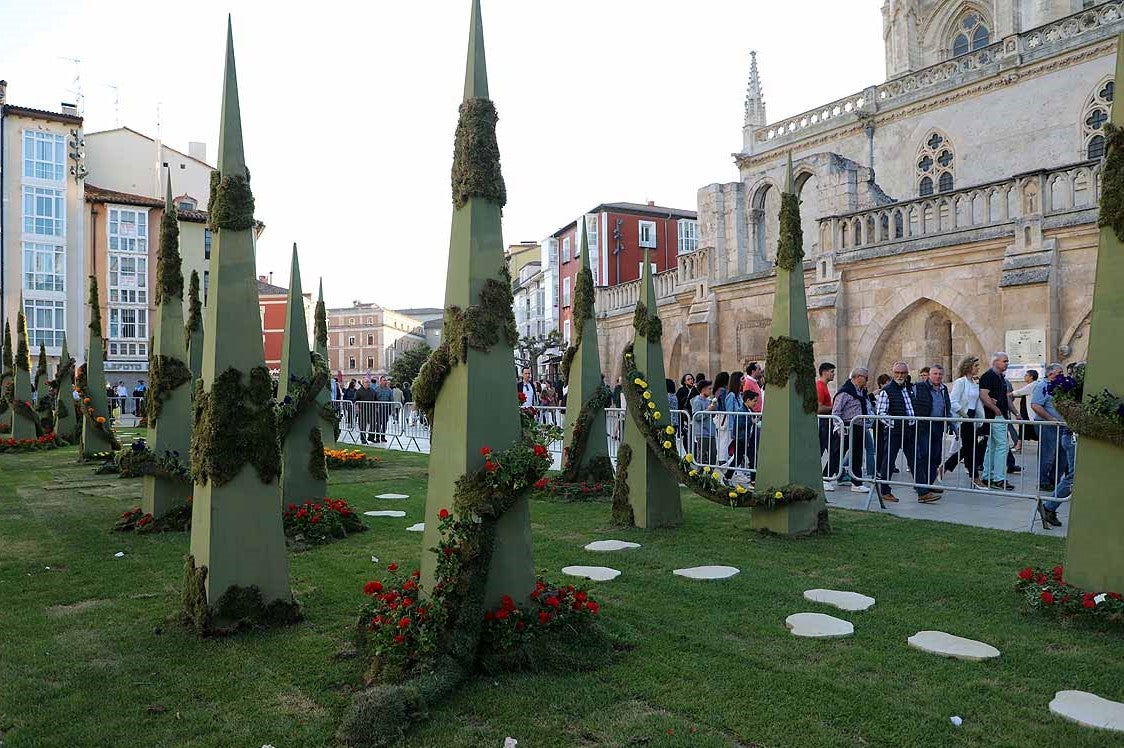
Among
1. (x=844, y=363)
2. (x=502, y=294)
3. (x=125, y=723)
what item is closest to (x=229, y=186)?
(x=502, y=294)

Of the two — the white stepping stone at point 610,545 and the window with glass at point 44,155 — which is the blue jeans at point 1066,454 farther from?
the window with glass at point 44,155

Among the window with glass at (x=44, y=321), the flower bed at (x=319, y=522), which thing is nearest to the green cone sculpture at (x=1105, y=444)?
the flower bed at (x=319, y=522)

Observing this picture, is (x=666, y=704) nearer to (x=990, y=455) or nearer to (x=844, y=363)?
(x=990, y=455)

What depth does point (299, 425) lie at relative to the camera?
9.66 m

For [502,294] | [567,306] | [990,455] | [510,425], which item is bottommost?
[990,455]

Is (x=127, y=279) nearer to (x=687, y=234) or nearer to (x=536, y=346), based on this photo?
(x=536, y=346)

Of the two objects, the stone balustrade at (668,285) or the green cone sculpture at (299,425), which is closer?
the green cone sculpture at (299,425)

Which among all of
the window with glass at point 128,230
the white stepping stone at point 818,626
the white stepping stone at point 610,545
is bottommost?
the white stepping stone at point 818,626

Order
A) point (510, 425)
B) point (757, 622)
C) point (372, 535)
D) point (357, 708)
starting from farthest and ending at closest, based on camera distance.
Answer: point (372, 535) → point (757, 622) → point (510, 425) → point (357, 708)

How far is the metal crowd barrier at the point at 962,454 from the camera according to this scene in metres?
9.54

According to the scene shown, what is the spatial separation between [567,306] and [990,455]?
40.9m

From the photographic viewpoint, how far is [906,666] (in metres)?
4.59

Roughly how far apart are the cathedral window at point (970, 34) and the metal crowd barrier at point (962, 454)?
73.2 ft

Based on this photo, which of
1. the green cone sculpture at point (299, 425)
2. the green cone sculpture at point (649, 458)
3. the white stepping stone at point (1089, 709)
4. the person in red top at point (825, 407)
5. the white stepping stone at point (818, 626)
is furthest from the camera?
the person in red top at point (825, 407)
